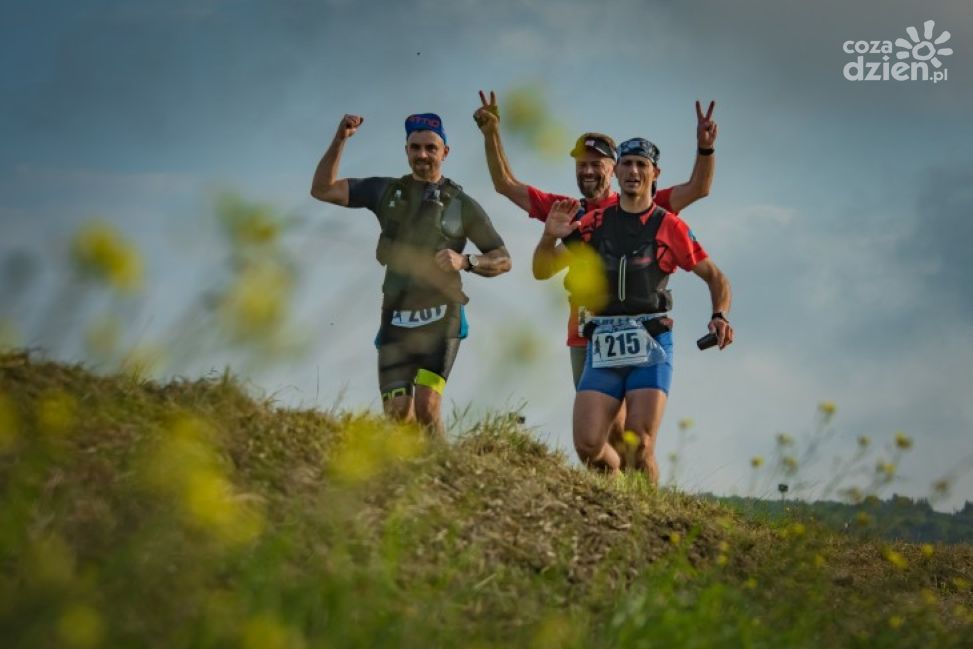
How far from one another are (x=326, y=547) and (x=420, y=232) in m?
3.39

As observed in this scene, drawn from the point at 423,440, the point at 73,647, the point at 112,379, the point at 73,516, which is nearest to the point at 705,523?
the point at 423,440

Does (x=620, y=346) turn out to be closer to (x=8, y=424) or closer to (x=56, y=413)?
(x=56, y=413)

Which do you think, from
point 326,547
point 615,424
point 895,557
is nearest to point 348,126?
point 615,424

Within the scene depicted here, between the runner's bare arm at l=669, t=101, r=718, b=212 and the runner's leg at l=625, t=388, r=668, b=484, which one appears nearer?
the runner's leg at l=625, t=388, r=668, b=484

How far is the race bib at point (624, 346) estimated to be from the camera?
7910mm

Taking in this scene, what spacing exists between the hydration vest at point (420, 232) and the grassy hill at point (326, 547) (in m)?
1.28

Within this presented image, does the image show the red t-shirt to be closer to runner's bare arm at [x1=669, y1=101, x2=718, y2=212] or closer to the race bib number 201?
runner's bare arm at [x1=669, y1=101, x2=718, y2=212]

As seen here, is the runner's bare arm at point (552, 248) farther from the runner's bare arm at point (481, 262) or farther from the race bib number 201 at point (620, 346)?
the race bib number 201 at point (620, 346)

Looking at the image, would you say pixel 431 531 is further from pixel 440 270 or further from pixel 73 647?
pixel 440 270

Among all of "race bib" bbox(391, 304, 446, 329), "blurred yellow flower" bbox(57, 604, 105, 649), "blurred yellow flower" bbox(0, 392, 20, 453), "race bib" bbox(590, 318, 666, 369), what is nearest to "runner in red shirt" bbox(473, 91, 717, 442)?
"race bib" bbox(590, 318, 666, 369)

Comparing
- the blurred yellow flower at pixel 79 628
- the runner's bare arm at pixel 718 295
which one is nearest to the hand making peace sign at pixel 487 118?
the runner's bare arm at pixel 718 295

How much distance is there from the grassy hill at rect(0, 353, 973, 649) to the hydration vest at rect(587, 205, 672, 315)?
1.41m

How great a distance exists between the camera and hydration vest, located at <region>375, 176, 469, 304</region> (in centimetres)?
777

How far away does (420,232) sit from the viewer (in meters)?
7.80
